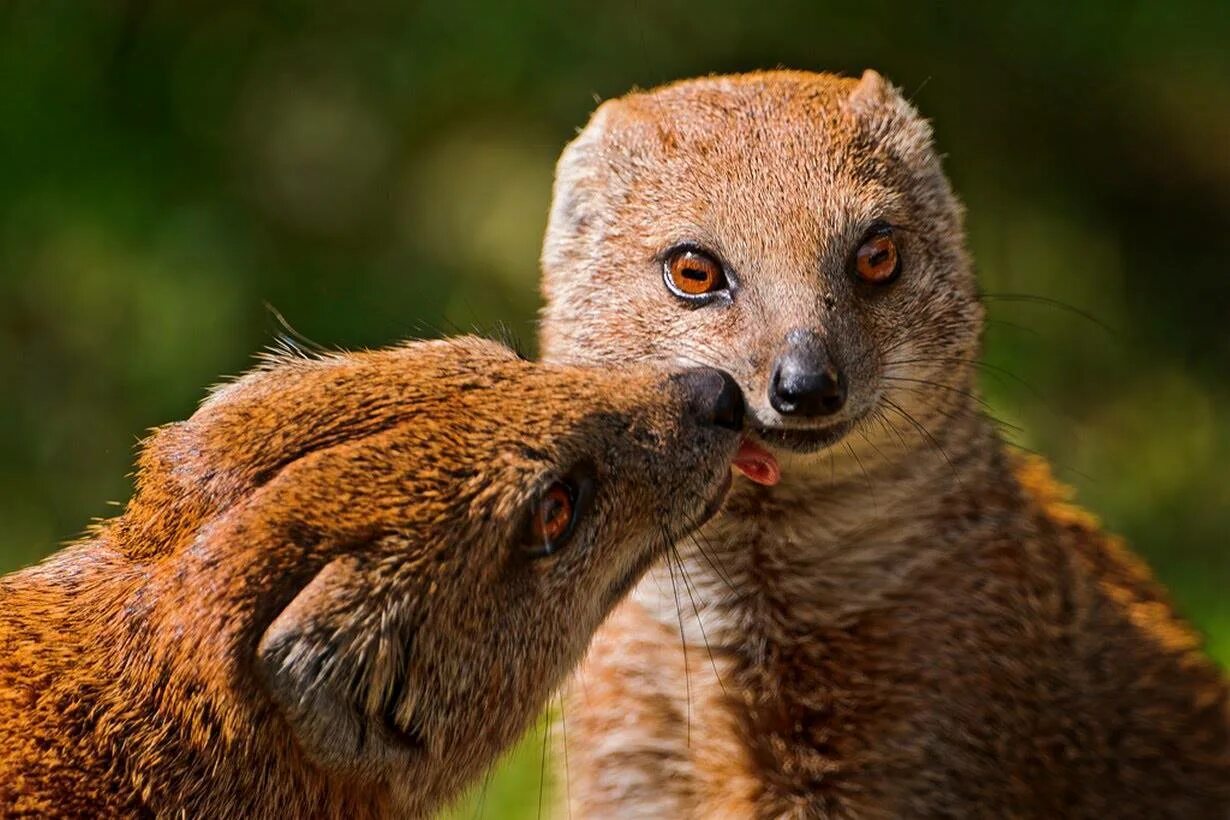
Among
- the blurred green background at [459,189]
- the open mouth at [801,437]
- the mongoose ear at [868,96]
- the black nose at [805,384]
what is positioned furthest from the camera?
the blurred green background at [459,189]

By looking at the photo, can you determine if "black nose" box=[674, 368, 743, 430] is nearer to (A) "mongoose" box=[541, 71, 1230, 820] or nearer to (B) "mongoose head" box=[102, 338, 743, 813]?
(B) "mongoose head" box=[102, 338, 743, 813]

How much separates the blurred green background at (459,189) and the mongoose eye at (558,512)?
10.7ft

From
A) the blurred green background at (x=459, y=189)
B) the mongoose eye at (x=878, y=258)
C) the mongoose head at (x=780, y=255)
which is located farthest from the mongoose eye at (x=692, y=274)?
the blurred green background at (x=459, y=189)

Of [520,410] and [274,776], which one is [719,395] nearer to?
[520,410]

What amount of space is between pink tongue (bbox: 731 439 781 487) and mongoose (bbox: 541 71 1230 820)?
0.07 metres

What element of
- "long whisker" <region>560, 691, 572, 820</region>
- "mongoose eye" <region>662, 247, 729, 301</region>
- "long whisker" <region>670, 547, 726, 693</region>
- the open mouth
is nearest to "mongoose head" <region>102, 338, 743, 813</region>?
the open mouth

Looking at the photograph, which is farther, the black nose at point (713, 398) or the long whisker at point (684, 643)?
the long whisker at point (684, 643)

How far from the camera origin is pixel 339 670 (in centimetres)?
268

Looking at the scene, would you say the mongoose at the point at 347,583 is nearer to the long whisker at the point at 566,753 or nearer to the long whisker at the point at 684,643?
the long whisker at the point at 684,643

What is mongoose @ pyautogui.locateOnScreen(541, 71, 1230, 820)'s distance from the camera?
3695mm

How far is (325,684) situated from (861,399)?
1.31 meters

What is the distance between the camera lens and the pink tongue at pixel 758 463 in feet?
11.7

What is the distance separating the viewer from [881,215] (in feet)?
12.5

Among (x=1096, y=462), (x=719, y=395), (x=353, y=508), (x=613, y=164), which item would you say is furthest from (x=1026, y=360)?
(x=353, y=508)
